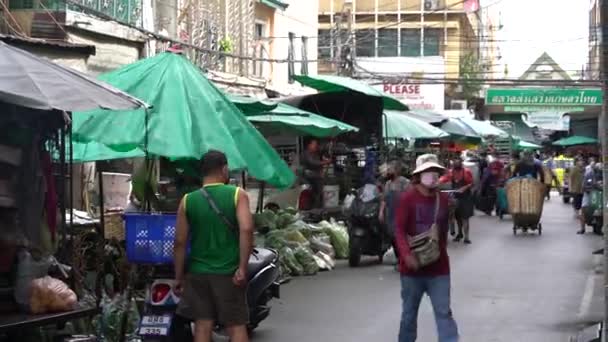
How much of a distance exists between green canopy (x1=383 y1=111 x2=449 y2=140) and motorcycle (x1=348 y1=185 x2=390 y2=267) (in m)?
8.55

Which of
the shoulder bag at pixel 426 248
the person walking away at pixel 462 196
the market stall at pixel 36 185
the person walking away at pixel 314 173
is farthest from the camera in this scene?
the person walking away at pixel 462 196

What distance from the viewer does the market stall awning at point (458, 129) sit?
3322 centimetres

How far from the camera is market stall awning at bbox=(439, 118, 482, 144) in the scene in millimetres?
33219

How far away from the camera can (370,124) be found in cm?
2256

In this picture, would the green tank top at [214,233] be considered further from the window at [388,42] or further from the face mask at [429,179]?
the window at [388,42]

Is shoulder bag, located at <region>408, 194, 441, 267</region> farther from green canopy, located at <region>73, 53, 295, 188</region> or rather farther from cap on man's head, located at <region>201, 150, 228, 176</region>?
green canopy, located at <region>73, 53, 295, 188</region>

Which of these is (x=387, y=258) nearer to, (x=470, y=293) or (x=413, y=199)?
(x=470, y=293)

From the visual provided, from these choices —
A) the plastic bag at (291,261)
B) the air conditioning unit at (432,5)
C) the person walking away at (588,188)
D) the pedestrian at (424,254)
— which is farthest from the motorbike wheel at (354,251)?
the air conditioning unit at (432,5)

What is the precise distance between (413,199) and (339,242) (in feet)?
30.3

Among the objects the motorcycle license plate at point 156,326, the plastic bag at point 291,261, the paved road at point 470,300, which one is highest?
the motorcycle license plate at point 156,326

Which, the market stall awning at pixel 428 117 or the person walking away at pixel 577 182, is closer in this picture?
the person walking away at pixel 577 182

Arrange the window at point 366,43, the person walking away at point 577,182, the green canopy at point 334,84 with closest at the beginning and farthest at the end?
the green canopy at point 334,84
the person walking away at point 577,182
the window at point 366,43

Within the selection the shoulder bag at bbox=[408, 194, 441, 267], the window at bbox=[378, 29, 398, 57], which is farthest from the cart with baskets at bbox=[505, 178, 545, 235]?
the window at bbox=[378, 29, 398, 57]

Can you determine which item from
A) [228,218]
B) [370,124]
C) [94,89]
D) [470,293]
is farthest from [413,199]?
[370,124]
